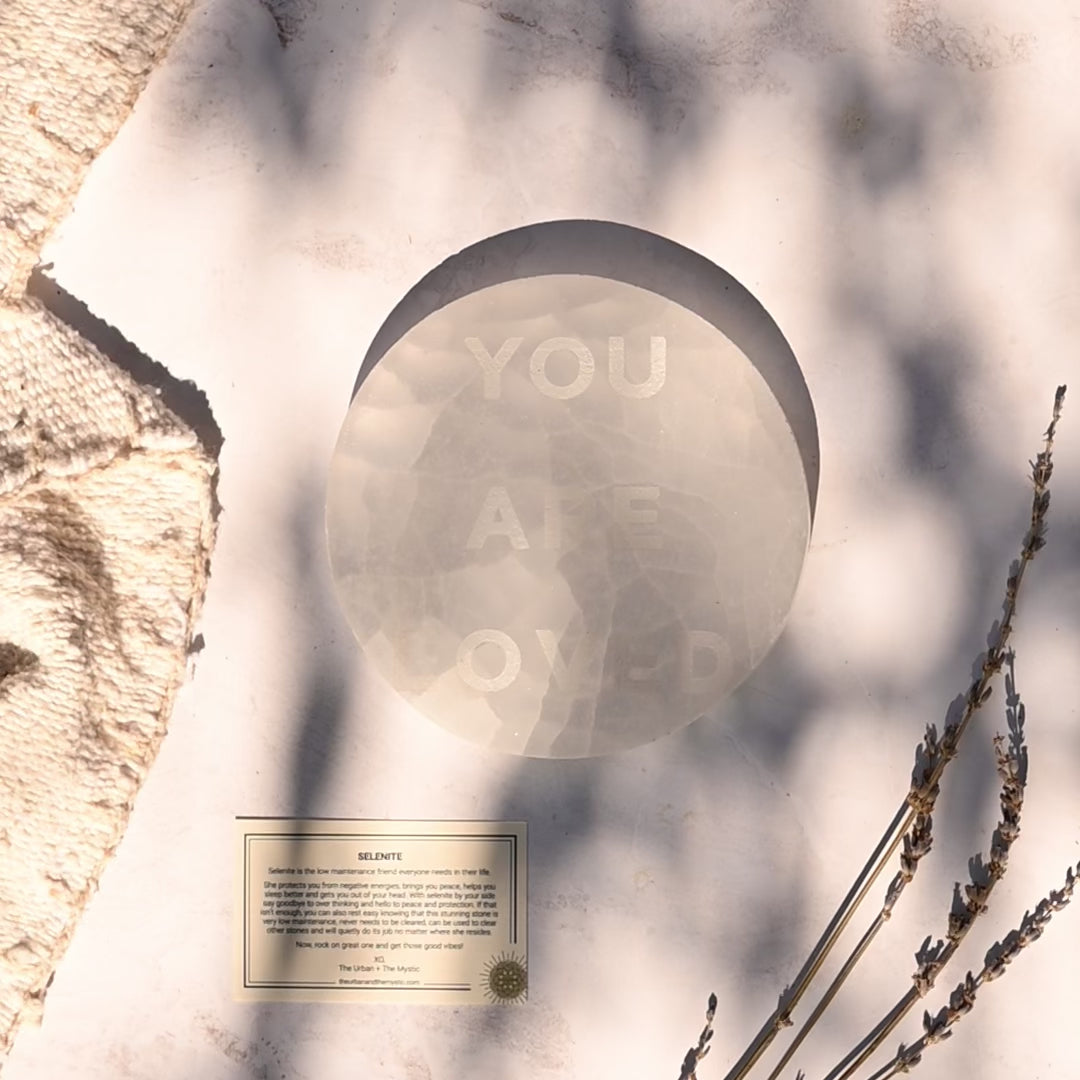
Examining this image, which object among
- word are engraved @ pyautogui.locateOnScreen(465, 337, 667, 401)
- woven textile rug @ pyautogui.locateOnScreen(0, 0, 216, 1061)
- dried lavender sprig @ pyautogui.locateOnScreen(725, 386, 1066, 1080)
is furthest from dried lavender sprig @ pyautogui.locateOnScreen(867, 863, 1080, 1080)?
woven textile rug @ pyautogui.locateOnScreen(0, 0, 216, 1061)

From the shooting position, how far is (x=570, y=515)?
117 centimetres

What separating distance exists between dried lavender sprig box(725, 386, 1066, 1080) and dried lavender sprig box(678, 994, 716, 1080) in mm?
45

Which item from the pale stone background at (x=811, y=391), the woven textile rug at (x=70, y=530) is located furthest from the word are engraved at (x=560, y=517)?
the woven textile rug at (x=70, y=530)

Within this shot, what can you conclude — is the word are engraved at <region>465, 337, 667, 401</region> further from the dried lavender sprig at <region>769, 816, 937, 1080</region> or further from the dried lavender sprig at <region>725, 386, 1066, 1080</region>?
the dried lavender sprig at <region>769, 816, 937, 1080</region>

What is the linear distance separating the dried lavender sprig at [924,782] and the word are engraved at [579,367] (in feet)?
1.65

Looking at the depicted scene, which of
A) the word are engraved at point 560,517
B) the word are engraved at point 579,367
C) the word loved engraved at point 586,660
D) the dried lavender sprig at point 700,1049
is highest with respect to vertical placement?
the word are engraved at point 579,367

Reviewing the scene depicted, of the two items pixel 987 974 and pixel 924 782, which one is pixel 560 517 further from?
pixel 987 974

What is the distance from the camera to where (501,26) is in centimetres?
129

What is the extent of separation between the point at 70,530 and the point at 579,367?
2.19 feet

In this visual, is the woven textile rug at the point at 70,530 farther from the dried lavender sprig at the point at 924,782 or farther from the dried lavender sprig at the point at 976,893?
the dried lavender sprig at the point at 976,893

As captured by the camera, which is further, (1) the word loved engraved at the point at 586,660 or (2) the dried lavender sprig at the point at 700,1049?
(2) the dried lavender sprig at the point at 700,1049

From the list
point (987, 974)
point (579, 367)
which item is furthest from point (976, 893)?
point (579, 367)

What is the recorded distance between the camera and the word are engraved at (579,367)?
1.17 meters

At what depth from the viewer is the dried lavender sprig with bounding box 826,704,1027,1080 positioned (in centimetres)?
123
